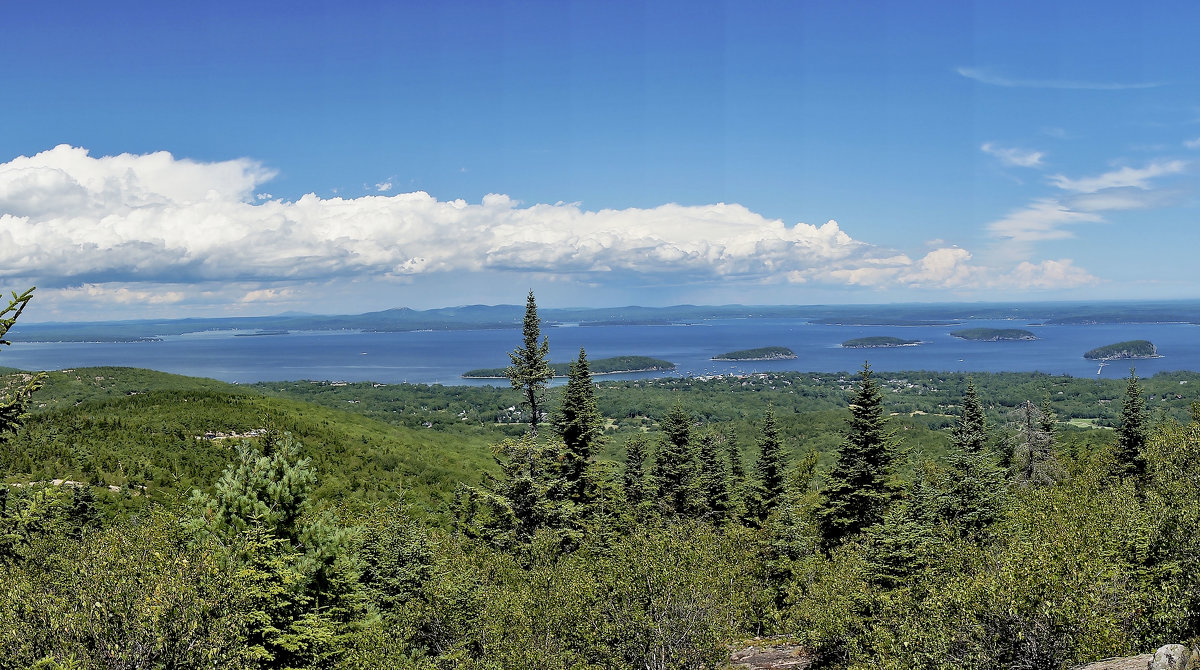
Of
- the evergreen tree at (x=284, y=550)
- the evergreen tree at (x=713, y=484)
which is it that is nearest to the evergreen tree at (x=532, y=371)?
the evergreen tree at (x=713, y=484)

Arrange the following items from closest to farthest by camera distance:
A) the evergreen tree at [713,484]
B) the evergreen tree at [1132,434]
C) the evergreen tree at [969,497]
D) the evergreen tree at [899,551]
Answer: the evergreen tree at [899,551]
the evergreen tree at [969,497]
the evergreen tree at [713,484]
the evergreen tree at [1132,434]

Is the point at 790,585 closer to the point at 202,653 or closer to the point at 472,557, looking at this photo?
the point at 472,557

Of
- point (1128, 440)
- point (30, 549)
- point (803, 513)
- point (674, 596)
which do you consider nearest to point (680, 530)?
point (674, 596)

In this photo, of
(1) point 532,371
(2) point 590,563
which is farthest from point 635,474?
(2) point 590,563

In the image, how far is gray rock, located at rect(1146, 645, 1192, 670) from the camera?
1355cm

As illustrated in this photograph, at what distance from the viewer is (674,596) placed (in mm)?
21172

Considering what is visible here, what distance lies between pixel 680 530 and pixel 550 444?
10.2m

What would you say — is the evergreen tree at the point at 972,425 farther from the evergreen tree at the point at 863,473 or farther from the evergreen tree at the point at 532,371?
the evergreen tree at the point at 532,371

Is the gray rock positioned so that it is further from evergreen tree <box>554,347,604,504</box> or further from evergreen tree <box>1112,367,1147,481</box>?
evergreen tree <box>1112,367,1147,481</box>

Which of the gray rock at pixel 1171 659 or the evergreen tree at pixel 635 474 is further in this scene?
the evergreen tree at pixel 635 474

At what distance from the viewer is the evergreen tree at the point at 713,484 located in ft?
156

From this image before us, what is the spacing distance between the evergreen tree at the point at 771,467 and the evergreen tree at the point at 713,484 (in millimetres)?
4195

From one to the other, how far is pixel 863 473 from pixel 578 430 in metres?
17.1


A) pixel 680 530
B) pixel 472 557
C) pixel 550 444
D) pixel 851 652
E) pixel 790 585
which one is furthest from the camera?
pixel 550 444
